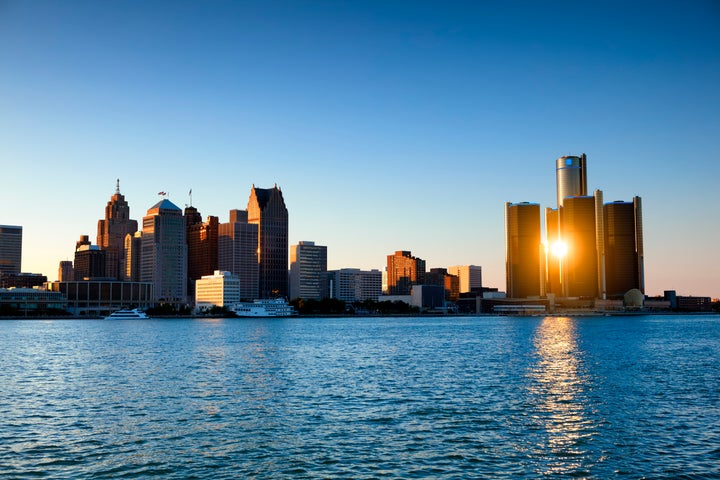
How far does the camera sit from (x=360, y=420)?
4956 cm

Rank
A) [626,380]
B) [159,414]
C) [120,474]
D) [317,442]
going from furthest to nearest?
[626,380] < [159,414] < [317,442] < [120,474]

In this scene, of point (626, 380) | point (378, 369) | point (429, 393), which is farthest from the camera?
point (378, 369)

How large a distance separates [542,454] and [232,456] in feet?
59.0

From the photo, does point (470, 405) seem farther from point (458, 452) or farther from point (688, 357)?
point (688, 357)

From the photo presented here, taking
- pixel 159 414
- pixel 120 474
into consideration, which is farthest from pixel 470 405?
pixel 120 474

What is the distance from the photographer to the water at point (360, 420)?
37438 mm

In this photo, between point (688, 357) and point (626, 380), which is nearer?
point (626, 380)

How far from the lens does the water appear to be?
37.4 metres

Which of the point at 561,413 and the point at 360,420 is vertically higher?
the point at 360,420

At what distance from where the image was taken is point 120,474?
35688 mm

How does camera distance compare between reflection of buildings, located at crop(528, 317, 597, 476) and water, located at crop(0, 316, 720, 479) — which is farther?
reflection of buildings, located at crop(528, 317, 597, 476)

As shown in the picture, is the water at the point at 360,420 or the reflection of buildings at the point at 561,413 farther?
the reflection of buildings at the point at 561,413

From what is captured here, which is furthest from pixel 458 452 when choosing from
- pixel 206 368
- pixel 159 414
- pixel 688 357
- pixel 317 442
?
pixel 688 357

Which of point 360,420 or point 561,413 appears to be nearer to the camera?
point 360,420
